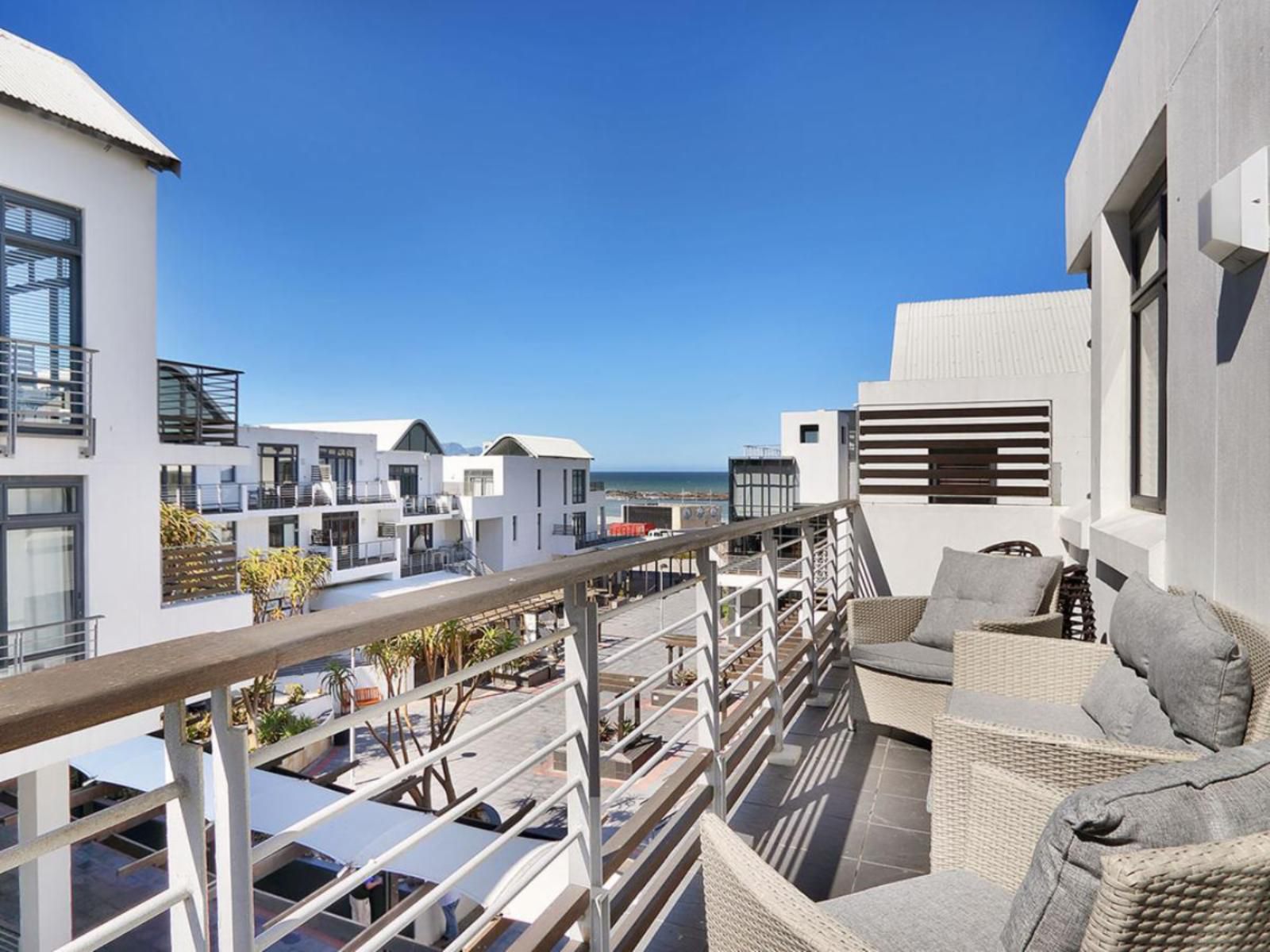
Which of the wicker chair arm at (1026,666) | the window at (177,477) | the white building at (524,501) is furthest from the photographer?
the white building at (524,501)

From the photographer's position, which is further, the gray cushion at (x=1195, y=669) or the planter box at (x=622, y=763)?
the planter box at (x=622, y=763)

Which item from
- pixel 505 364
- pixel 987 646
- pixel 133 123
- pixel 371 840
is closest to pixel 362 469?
pixel 133 123

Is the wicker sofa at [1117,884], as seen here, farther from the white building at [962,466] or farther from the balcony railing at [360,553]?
the balcony railing at [360,553]

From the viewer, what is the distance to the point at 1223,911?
0.76m

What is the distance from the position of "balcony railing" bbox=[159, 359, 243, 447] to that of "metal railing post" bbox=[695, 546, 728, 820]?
7220 millimetres

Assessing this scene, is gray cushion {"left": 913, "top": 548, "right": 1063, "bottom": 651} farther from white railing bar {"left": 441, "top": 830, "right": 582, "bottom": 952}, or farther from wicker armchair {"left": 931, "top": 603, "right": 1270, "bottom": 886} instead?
white railing bar {"left": 441, "top": 830, "right": 582, "bottom": 952}

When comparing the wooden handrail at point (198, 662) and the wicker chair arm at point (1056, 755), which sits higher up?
the wooden handrail at point (198, 662)

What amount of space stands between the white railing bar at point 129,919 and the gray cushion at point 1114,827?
37.0 inches

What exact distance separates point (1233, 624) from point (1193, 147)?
1546mm

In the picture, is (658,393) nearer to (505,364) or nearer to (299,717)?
(505,364)

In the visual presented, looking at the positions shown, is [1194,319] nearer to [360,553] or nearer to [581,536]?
[360,553]

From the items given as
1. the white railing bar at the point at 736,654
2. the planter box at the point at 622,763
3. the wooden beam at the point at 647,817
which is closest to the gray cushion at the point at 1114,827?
the wooden beam at the point at 647,817

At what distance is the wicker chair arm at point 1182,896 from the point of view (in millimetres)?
725

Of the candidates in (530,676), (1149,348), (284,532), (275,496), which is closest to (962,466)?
(1149,348)
